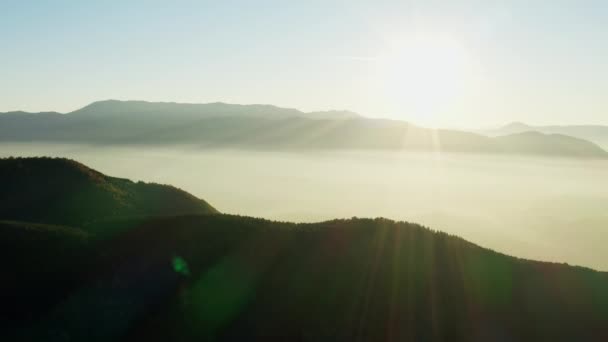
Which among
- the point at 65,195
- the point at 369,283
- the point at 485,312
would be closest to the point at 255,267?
the point at 369,283

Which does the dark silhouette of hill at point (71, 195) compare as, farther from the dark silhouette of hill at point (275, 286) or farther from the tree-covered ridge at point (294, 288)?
the tree-covered ridge at point (294, 288)

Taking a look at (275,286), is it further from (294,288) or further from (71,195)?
(71,195)

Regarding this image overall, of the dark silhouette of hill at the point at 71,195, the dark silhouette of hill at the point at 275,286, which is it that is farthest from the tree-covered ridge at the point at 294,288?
the dark silhouette of hill at the point at 71,195

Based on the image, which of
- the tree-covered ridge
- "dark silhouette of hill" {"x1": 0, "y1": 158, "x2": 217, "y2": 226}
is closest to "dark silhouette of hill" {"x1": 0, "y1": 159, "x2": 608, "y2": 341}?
the tree-covered ridge

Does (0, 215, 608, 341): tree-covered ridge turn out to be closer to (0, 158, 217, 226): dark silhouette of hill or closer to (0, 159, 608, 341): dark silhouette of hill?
(0, 159, 608, 341): dark silhouette of hill

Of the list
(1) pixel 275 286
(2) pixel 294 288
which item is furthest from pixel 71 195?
(2) pixel 294 288

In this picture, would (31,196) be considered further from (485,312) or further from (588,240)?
(588,240)
